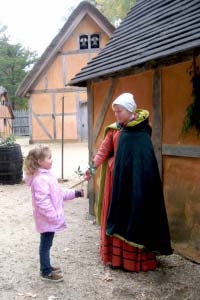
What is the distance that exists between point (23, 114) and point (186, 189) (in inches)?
1238

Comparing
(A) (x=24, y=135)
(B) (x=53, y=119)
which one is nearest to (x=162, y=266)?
(B) (x=53, y=119)

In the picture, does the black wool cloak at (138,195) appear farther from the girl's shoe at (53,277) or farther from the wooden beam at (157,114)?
the wooden beam at (157,114)

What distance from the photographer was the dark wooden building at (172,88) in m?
4.34

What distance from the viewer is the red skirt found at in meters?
4.18

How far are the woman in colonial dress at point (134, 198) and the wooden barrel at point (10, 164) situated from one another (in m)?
5.92

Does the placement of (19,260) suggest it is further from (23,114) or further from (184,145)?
(23,114)

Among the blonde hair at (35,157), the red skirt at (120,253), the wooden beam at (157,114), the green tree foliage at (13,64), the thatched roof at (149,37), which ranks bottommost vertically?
the red skirt at (120,253)

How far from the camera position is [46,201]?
368cm

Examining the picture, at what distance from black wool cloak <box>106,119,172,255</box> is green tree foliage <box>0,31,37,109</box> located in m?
38.7

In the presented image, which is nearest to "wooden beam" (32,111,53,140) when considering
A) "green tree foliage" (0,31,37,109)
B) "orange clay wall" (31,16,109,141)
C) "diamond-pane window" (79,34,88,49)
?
"orange clay wall" (31,16,109,141)

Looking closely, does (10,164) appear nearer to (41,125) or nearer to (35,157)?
(35,157)

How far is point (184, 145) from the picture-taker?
447cm

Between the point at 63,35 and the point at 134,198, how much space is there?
16.0m

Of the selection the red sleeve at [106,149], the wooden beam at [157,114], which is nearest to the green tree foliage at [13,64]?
the wooden beam at [157,114]
